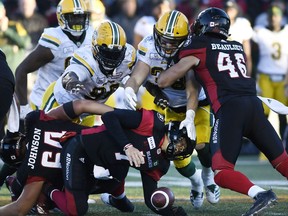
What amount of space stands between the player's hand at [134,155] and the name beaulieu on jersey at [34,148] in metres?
0.71

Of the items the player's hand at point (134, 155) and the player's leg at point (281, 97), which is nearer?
the player's hand at point (134, 155)

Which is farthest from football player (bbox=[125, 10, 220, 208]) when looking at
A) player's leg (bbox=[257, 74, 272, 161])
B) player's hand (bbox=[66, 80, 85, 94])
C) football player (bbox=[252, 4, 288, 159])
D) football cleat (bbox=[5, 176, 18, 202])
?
football player (bbox=[252, 4, 288, 159])

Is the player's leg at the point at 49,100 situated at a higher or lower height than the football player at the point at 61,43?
lower

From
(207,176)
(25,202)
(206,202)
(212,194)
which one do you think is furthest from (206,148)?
(25,202)

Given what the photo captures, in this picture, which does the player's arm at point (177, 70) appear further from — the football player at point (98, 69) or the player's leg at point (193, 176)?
the player's leg at point (193, 176)

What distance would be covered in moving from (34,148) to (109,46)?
2.87ft

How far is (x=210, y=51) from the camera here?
19.5 ft

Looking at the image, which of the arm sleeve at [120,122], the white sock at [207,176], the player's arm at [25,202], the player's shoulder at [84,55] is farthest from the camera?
the white sock at [207,176]

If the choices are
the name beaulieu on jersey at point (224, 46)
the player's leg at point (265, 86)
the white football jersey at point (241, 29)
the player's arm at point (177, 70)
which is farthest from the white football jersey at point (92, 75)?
the player's leg at point (265, 86)

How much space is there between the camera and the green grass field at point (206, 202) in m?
6.27

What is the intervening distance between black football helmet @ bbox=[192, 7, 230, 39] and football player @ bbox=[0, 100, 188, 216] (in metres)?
0.71

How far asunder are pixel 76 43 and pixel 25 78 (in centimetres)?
50

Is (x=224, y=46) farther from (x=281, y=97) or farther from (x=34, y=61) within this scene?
(x=281, y=97)

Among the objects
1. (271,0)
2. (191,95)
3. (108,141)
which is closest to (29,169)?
(108,141)
